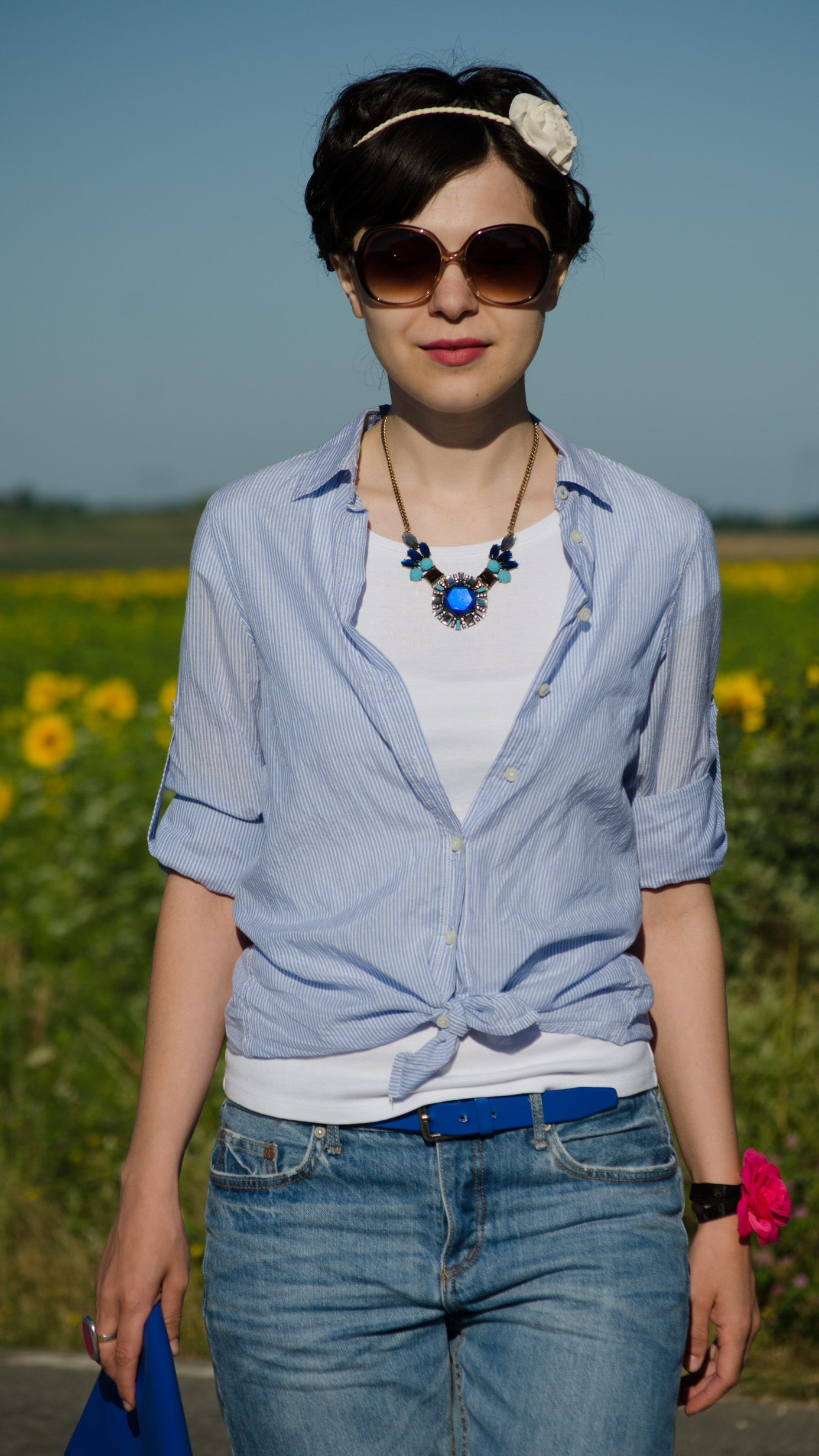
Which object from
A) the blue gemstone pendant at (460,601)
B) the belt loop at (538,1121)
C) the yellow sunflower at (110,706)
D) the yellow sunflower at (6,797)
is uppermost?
the blue gemstone pendant at (460,601)

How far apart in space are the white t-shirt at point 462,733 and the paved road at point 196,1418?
148cm

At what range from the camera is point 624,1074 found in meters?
1.44

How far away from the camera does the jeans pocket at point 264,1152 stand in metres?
1.39

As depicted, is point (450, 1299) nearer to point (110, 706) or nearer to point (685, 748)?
point (685, 748)

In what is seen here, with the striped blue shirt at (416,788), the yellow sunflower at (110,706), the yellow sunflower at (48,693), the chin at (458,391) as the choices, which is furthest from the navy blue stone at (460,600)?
the yellow sunflower at (48,693)

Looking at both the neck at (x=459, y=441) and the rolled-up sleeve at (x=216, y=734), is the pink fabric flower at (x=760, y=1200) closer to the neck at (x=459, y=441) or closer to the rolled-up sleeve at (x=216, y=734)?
the rolled-up sleeve at (x=216, y=734)

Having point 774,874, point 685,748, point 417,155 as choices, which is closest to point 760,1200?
point 685,748

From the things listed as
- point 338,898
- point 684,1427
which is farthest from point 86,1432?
point 684,1427

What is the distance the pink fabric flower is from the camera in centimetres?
151

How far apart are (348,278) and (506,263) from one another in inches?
8.9

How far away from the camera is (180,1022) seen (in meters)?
1.52

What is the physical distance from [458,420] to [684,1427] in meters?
2.10

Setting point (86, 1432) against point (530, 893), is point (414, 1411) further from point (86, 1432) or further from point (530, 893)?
point (530, 893)

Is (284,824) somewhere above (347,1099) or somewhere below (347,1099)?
above
